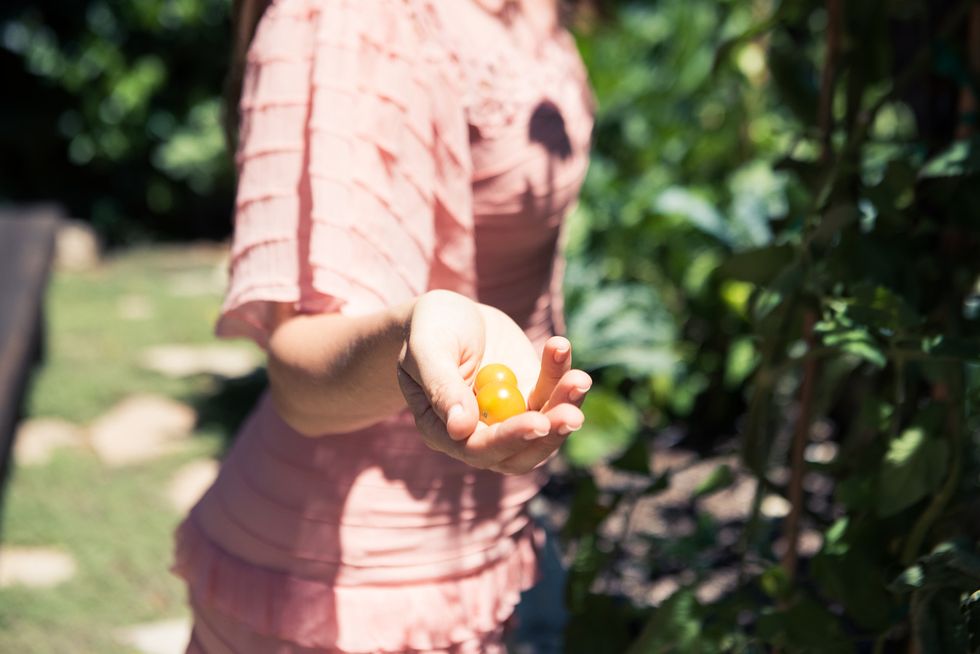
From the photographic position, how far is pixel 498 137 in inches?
48.9

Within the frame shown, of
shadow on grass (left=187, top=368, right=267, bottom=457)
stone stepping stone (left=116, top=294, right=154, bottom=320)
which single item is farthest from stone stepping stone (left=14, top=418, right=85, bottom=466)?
stone stepping stone (left=116, top=294, right=154, bottom=320)

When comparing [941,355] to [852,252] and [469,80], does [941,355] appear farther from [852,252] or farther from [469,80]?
[469,80]

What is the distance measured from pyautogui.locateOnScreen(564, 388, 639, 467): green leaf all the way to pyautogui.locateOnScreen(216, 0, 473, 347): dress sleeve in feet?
7.87

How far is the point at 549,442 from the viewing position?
87 cm

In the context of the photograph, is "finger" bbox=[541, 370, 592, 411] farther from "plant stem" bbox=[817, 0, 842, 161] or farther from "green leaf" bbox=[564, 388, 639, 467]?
"green leaf" bbox=[564, 388, 639, 467]

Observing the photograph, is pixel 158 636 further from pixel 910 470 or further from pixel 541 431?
pixel 541 431

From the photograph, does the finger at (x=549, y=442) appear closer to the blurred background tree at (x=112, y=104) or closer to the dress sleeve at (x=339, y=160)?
the dress sleeve at (x=339, y=160)

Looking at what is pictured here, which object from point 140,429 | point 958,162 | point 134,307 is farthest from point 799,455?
point 134,307

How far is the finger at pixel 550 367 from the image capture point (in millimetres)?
895

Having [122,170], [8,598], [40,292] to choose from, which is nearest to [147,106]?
[122,170]

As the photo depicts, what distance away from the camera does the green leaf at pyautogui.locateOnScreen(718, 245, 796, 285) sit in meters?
1.65

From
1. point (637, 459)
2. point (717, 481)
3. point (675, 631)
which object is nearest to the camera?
point (675, 631)

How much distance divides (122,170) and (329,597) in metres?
→ 6.24

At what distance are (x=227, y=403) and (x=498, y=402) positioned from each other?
3852 mm
